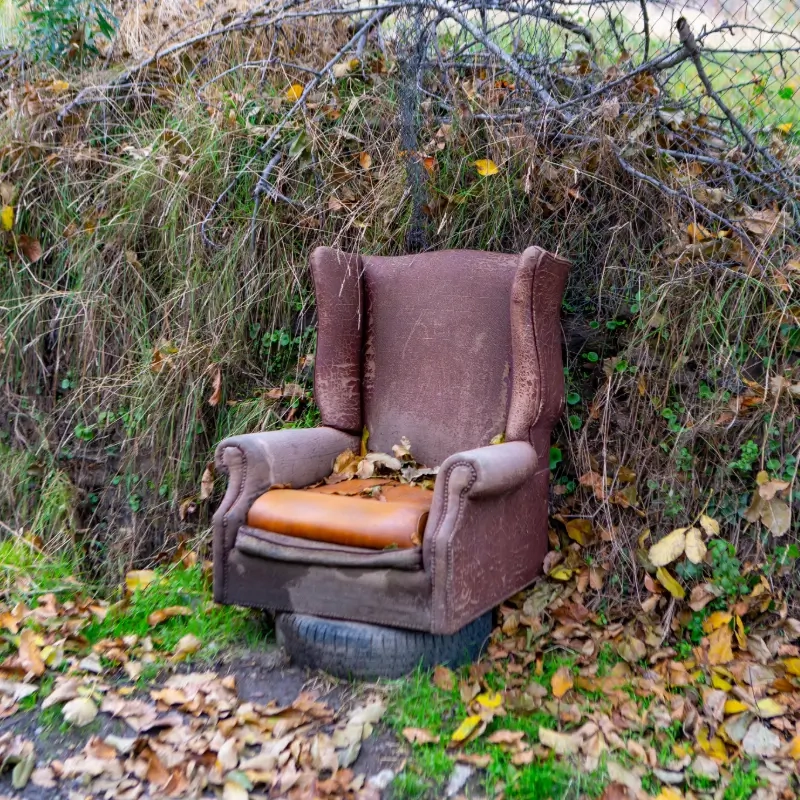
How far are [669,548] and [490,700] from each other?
0.88 meters

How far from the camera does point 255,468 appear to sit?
110 inches

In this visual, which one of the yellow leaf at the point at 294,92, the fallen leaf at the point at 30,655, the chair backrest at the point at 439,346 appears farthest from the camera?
the yellow leaf at the point at 294,92

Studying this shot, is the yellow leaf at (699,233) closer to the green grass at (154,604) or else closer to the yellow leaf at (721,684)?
the yellow leaf at (721,684)

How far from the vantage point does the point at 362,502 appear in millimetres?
2588

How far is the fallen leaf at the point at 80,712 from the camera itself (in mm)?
2387

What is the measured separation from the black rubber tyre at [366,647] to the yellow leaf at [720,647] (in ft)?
2.65

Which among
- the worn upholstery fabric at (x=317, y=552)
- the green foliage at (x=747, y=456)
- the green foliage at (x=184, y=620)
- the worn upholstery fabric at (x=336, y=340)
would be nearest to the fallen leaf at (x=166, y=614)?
the green foliage at (x=184, y=620)

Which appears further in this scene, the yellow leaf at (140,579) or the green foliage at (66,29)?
the green foliage at (66,29)

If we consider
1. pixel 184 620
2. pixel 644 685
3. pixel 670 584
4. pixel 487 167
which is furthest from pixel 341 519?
pixel 487 167

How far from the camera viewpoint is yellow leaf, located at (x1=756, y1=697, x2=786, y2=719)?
94.3 inches

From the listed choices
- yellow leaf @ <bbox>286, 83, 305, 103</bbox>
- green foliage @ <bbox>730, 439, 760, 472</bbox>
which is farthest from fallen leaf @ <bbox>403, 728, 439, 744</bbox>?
yellow leaf @ <bbox>286, 83, 305, 103</bbox>

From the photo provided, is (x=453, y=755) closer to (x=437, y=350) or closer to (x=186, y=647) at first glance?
(x=186, y=647)

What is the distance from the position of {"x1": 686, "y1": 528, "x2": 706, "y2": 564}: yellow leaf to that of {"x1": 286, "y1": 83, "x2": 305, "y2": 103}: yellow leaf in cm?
255

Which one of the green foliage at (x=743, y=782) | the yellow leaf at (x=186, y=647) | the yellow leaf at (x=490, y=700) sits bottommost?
the yellow leaf at (x=186, y=647)
